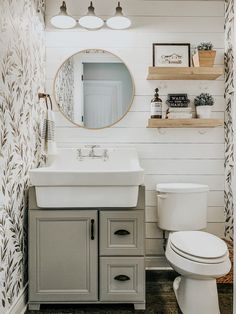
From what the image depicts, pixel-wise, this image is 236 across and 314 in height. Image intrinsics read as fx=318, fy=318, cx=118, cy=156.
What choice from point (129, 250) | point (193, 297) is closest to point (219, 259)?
point (193, 297)

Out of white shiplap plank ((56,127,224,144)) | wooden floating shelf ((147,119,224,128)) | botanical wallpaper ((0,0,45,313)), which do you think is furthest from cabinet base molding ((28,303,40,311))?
wooden floating shelf ((147,119,224,128))

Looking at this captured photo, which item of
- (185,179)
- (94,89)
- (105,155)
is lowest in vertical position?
(185,179)

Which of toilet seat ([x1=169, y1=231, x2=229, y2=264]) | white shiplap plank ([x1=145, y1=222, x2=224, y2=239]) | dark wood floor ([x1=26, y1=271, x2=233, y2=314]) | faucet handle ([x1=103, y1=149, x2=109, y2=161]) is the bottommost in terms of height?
dark wood floor ([x1=26, y1=271, x2=233, y2=314])

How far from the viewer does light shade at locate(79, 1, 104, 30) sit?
244 centimetres

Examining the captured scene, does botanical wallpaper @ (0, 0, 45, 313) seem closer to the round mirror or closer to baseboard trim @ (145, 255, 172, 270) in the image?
the round mirror

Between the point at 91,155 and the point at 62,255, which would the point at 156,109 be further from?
the point at 62,255

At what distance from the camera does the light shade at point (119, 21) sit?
2.46 m

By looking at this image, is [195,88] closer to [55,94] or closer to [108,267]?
[55,94]

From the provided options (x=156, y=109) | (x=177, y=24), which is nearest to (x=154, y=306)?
(x=156, y=109)

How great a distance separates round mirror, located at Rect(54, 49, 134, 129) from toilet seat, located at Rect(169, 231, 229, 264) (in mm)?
1118

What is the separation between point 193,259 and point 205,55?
1.53 meters

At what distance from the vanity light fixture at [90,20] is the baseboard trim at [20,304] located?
195cm

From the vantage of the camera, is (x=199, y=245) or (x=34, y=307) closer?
(x=199, y=245)

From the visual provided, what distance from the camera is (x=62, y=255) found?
6.54 ft
